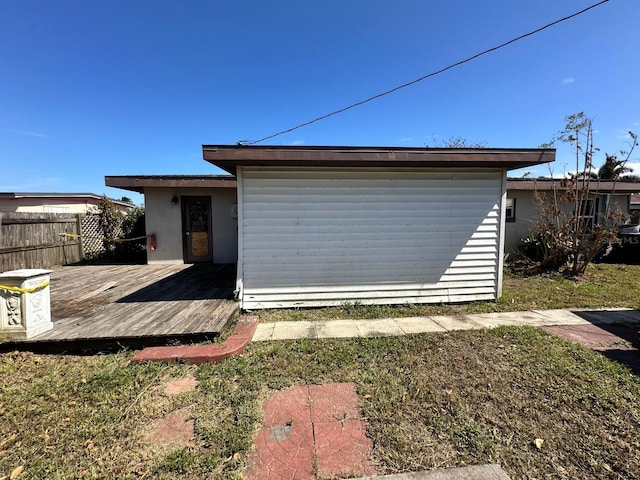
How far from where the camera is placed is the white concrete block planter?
129 inches

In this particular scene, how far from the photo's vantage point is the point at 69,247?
29.9 ft

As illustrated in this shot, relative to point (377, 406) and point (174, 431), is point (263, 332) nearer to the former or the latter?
point (174, 431)

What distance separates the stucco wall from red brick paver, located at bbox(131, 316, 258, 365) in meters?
5.77

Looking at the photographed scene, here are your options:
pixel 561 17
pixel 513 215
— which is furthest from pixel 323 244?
pixel 513 215

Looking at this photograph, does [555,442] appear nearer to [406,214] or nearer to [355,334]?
[355,334]

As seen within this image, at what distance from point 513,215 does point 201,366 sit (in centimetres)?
1066

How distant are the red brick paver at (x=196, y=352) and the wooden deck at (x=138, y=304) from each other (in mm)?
182

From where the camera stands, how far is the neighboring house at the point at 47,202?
56.3 feet

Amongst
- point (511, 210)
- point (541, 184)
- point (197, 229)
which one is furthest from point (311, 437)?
point (541, 184)

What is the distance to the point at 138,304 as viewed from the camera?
473 cm

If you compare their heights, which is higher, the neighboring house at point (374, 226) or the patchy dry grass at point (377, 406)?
the neighboring house at point (374, 226)

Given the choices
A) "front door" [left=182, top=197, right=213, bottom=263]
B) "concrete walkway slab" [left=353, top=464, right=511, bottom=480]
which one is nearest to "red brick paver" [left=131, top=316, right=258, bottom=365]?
"concrete walkway slab" [left=353, top=464, right=511, bottom=480]

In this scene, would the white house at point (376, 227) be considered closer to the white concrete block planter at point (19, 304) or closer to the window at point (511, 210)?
the white concrete block planter at point (19, 304)

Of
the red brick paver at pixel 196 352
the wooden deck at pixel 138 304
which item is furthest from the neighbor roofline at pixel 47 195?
the red brick paver at pixel 196 352
